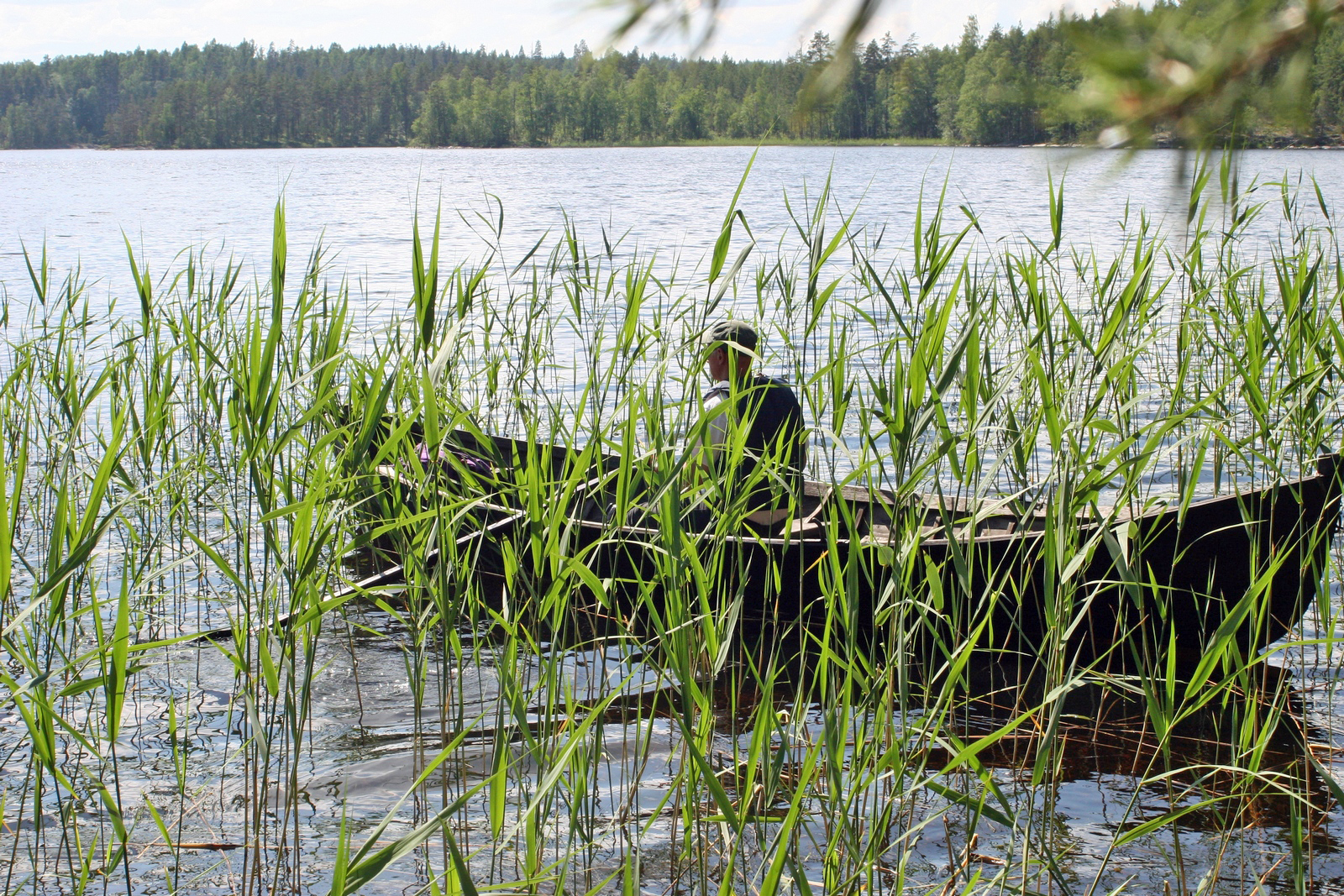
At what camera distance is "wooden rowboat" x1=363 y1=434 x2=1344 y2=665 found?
8.49 feet

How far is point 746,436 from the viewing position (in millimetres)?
2844

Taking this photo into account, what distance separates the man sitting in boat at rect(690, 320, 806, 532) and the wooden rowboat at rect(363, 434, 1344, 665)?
128 mm

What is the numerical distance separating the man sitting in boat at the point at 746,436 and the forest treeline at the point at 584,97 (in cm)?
71

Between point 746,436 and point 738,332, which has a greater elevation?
point 738,332

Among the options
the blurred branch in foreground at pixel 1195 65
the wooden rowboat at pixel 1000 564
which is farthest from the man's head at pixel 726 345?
the blurred branch in foreground at pixel 1195 65

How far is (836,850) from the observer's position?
2420mm

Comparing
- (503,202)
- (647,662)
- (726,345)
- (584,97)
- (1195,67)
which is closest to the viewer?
(1195,67)

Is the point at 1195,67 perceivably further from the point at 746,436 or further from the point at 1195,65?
the point at 746,436

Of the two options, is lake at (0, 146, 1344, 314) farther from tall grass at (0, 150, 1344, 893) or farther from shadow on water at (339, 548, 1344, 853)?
shadow on water at (339, 548, 1344, 853)

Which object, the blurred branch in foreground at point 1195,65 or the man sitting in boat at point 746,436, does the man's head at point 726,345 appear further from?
the blurred branch in foreground at point 1195,65

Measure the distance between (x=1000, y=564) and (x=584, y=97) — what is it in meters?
39.5

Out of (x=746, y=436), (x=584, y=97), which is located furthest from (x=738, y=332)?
(x=584, y=97)

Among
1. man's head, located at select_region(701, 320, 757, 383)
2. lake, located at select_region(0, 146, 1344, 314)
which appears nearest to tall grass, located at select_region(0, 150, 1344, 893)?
man's head, located at select_region(701, 320, 757, 383)

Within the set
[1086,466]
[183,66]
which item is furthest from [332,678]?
[183,66]
